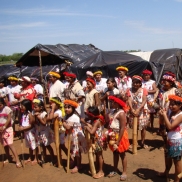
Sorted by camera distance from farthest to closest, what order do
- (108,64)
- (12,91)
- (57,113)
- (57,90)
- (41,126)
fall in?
(108,64) → (12,91) → (57,90) → (41,126) → (57,113)

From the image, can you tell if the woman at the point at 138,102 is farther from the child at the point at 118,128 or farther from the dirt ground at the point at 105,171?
the child at the point at 118,128

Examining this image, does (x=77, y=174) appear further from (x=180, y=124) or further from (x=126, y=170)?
(x=180, y=124)

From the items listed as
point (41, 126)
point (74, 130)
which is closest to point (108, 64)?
point (41, 126)

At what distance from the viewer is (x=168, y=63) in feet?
42.0

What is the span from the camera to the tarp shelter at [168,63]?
12.3 m

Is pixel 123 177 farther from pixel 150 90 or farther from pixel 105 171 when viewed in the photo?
pixel 150 90

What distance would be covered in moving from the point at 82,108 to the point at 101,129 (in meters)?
1.70

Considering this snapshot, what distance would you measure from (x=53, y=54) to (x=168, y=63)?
20.1 feet

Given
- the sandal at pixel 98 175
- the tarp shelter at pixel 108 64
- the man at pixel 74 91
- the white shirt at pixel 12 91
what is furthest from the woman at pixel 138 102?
the tarp shelter at pixel 108 64

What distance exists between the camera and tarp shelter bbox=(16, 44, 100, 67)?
10.4 meters

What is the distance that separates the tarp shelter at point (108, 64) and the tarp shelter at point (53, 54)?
749mm

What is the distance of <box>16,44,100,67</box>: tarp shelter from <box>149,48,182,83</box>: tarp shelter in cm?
427

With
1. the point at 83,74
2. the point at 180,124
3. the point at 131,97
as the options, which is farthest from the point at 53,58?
the point at 180,124

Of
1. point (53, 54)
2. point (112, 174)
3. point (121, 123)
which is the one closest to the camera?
point (121, 123)
